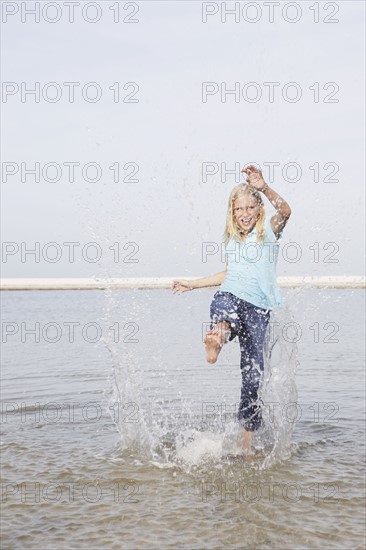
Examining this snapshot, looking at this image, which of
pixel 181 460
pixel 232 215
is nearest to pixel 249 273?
pixel 232 215

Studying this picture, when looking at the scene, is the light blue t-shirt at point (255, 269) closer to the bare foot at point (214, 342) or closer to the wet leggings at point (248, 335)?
the wet leggings at point (248, 335)

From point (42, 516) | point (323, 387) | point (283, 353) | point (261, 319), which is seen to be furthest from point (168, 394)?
point (42, 516)

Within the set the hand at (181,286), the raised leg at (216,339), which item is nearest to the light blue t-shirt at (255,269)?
the raised leg at (216,339)

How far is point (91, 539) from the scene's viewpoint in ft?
15.2

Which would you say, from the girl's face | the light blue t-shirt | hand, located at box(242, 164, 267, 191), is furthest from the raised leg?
hand, located at box(242, 164, 267, 191)

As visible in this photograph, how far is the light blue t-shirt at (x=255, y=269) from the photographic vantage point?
20.0 feet

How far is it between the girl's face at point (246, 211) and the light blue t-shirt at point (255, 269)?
0.25 ft

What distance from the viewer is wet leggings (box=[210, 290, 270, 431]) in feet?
20.1

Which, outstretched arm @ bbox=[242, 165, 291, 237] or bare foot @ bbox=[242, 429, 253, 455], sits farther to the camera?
bare foot @ bbox=[242, 429, 253, 455]

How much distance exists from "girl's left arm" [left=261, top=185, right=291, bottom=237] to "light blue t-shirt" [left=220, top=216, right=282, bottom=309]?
54mm

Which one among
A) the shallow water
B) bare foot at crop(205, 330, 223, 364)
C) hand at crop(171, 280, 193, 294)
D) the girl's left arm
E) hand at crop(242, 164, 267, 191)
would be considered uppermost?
hand at crop(242, 164, 267, 191)

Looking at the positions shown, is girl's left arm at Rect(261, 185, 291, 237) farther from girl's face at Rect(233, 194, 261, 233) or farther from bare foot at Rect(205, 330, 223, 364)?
bare foot at Rect(205, 330, 223, 364)

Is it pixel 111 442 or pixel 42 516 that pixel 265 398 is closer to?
pixel 111 442

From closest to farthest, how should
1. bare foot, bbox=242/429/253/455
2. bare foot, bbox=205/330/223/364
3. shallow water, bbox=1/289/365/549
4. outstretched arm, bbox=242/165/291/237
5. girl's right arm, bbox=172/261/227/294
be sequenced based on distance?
1. shallow water, bbox=1/289/365/549
2. bare foot, bbox=205/330/223/364
3. outstretched arm, bbox=242/165/291/237
4. girl's right arm, bbox=172/261/227/294
5. bare foot, bbox=242/429/253/455
